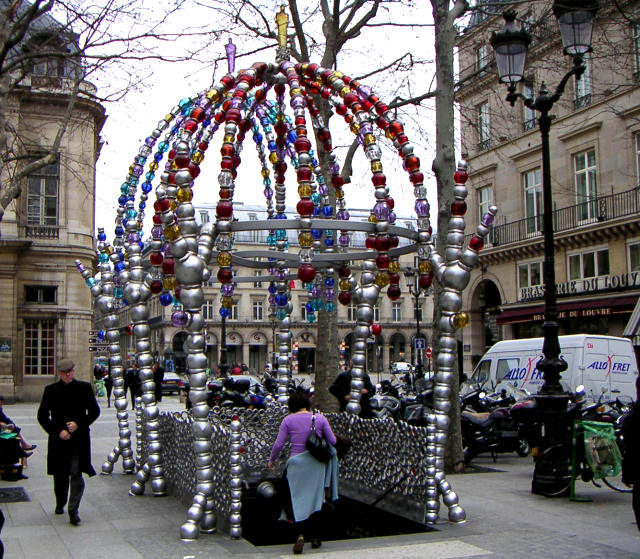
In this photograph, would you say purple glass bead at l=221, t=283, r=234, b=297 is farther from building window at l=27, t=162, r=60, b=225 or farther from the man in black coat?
building window at l=27, t=162, r=60, b=225

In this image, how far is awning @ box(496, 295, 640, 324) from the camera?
89.2ft

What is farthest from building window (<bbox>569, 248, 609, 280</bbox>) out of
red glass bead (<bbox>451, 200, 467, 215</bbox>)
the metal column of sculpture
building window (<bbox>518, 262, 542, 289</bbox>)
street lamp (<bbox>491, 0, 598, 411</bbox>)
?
red glass bead (<bbox>451, 200, 467, 215</bbox>)

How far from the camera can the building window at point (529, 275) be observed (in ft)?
107

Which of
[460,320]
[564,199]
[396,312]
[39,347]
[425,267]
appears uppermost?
[564,199]

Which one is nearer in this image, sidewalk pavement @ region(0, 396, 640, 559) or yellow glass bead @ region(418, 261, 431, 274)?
sidewalk pavement @ region(0, 396, 640, 559)

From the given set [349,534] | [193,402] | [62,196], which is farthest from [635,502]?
[62,196]

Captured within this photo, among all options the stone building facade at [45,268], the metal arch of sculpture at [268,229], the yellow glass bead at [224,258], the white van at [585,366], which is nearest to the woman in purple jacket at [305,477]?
the metal arch of sculpture at [268,229]

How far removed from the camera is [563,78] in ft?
35.7

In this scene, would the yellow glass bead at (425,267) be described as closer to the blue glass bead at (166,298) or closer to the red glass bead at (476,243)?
the red glass bead at (476,243)

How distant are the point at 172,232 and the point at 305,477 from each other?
277 cm

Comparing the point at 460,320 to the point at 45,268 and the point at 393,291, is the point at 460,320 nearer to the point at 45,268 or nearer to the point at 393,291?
the point at 393,291

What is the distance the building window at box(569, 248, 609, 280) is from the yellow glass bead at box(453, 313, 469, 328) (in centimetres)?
2249

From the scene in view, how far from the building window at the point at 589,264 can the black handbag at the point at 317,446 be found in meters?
24.0

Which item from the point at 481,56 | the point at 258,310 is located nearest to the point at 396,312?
the point at 258,310
